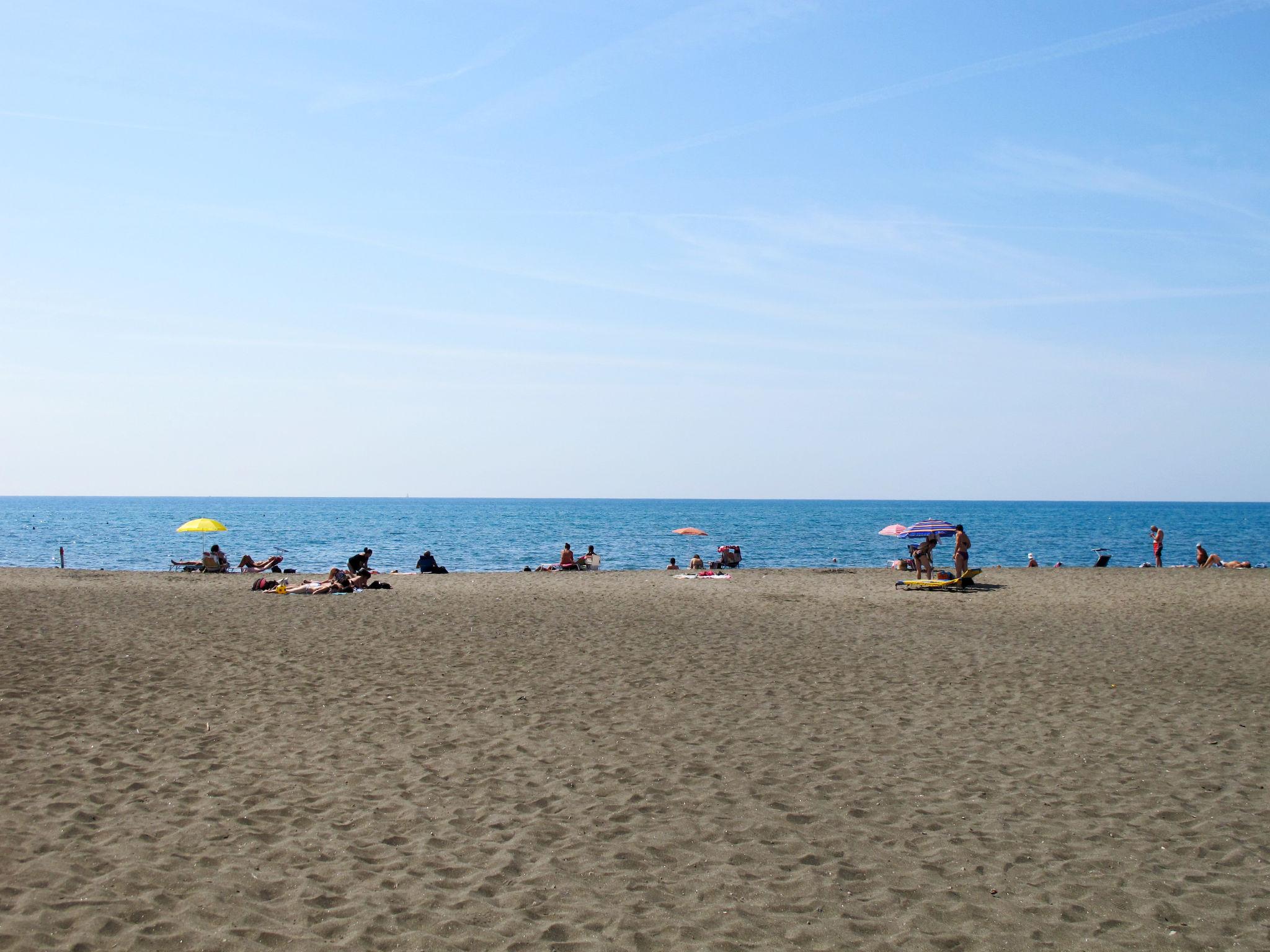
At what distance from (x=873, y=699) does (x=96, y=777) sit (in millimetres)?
8726

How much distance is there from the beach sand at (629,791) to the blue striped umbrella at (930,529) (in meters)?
15.8

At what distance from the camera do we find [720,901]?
6.21 m

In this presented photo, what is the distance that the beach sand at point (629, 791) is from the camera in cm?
593

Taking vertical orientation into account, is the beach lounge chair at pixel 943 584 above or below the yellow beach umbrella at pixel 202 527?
below

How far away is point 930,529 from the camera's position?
111ft

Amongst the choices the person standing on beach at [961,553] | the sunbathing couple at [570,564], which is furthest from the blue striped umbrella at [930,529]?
the sunbathing couple at [570,564]

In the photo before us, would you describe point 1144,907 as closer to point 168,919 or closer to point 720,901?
point 720,901

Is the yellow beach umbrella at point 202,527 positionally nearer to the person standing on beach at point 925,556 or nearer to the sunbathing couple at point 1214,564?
the person standing on beach at point 925,556

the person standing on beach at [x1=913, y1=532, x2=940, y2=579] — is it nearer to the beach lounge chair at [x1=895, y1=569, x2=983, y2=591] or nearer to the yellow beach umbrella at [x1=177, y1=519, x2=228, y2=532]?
the beach lounge chair at [x1=895, y1=569, x2=983, y2=591]

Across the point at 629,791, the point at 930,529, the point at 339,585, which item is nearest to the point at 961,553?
the point at 930,529

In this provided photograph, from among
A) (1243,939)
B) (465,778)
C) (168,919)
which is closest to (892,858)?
(1243,939)

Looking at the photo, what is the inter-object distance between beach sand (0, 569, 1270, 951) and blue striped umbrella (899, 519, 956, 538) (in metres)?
15.8

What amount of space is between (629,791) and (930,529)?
1087 inches

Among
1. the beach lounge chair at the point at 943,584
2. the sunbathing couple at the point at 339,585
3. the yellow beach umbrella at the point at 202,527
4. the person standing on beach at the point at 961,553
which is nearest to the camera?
the sunbathing couple at the point at 339,585
